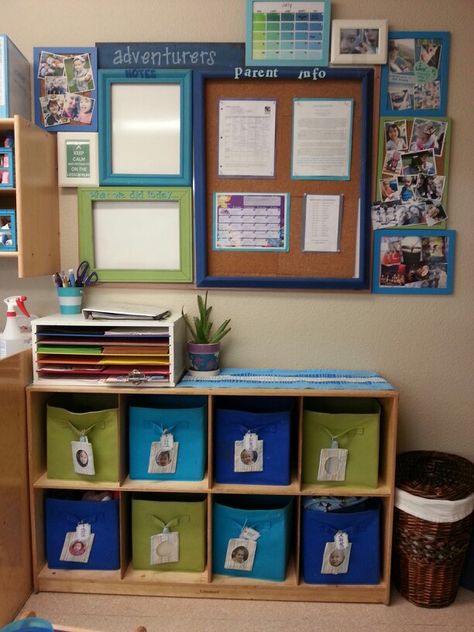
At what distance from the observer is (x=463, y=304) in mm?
2195

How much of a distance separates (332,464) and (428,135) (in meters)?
1.34

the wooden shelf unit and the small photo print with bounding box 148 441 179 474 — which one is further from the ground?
the small photo print with bounding box 148 441 179 474

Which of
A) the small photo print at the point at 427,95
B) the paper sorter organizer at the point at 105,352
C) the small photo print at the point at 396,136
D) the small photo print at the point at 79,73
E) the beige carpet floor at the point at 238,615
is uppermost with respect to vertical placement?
the small photo print at the point at 79,73

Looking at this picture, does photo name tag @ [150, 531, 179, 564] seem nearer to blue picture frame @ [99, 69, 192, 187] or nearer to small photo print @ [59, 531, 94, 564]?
small photo print @ [59, 531, 94, 564]

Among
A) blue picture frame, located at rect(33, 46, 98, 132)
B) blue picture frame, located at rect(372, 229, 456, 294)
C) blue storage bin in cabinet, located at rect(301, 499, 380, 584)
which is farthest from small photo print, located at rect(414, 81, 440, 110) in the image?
blue storage bin in cabinet, located at rect(301, 499, 380, 584)

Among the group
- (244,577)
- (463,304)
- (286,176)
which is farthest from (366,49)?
(244,577)

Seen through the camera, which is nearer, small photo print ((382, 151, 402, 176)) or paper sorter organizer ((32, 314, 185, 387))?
paper sorter organizer ((32, 314, 185, 387))

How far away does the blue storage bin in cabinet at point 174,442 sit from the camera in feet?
6.52

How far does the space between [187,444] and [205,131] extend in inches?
48.3

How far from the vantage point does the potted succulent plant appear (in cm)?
210

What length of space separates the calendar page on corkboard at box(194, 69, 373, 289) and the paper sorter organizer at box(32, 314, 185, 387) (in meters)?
0.37

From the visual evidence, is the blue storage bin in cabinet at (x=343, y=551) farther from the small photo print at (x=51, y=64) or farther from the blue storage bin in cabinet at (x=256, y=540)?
the small photo print at (x=51, y=64)

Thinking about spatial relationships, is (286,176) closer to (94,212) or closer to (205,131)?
(205,131)

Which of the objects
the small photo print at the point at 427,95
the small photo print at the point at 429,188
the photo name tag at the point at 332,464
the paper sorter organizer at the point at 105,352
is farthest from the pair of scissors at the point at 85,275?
the small photo print at the point at 427,95
